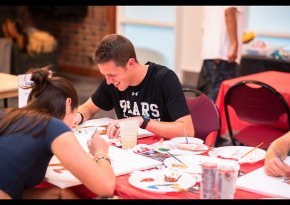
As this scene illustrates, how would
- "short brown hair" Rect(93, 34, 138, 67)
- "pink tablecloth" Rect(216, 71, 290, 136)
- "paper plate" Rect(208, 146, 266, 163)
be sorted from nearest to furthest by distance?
"paper plate" Rect(208, 146, 266, 163)
"short brown hair" Rect(93, 34, 138, 67)
"pink tablecloth" Rect(216, 71, 290, 136)

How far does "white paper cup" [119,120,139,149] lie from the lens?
2.47m

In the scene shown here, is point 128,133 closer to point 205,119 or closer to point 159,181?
point 159,181

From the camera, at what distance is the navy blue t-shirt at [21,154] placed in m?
1.93

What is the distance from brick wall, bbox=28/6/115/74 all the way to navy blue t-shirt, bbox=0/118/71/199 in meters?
6.00

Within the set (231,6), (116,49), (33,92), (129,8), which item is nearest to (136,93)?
(116,49)

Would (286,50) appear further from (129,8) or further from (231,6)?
(129,8)

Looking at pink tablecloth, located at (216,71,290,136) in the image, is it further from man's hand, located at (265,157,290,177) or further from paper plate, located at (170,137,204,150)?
man's hand, located at (265,157,290,177)

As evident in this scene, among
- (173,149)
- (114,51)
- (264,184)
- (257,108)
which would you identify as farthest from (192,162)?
(257,108)

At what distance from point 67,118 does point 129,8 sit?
575cm

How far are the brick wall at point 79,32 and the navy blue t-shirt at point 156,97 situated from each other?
5.01 meters

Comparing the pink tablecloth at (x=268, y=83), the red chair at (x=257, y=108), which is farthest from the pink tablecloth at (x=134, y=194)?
the pink tablecloth at (x=268, y=83)

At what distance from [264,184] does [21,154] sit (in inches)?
37.6

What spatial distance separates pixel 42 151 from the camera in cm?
196

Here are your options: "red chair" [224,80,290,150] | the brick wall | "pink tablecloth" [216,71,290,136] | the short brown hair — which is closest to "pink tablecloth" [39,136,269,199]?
the short brown hair
